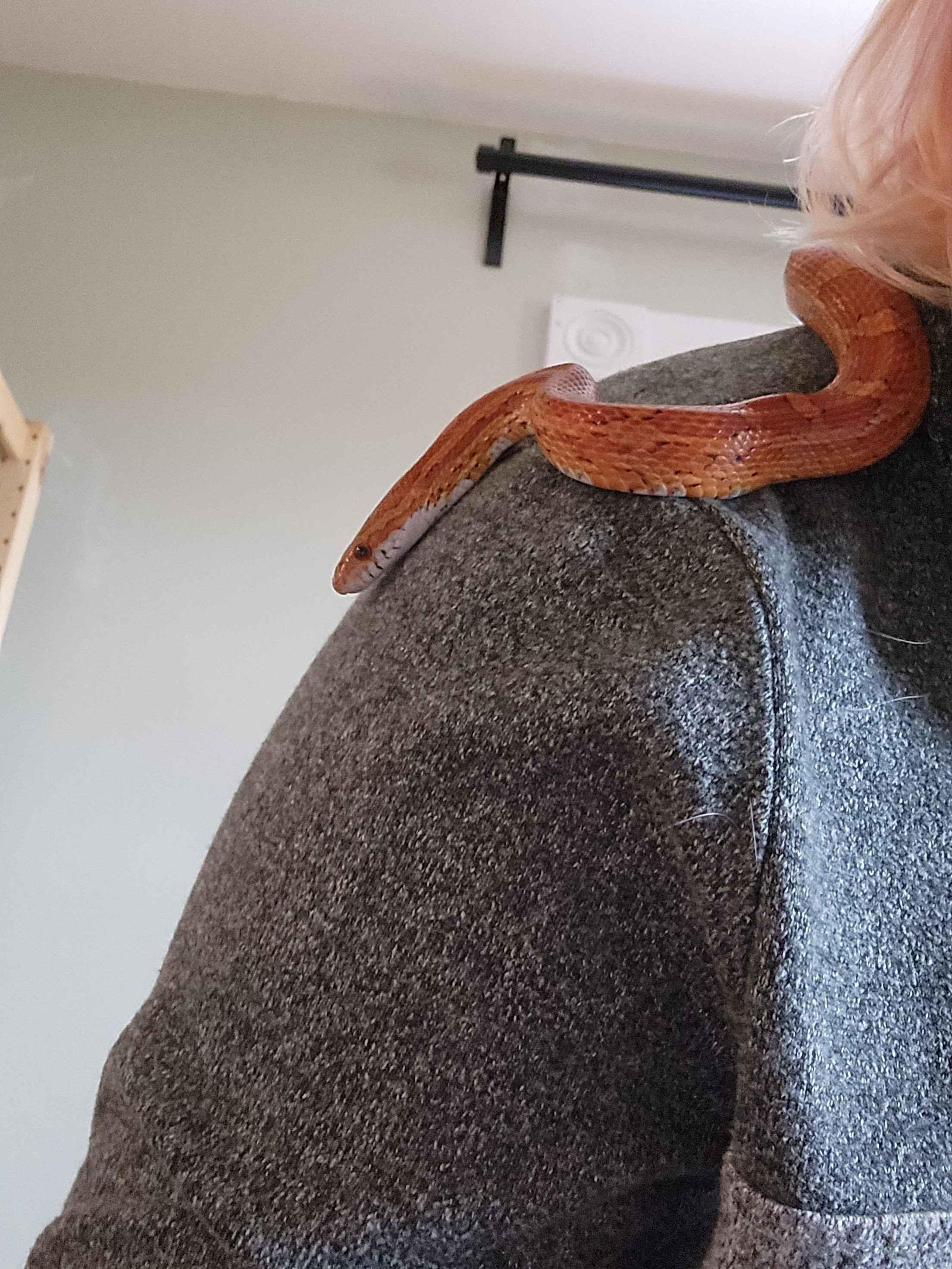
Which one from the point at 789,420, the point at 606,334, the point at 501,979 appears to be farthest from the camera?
the point at 606,334

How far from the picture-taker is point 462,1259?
0.42m

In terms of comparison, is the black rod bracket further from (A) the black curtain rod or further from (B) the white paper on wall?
(B) the white paper on wall

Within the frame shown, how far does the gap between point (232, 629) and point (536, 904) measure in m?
1.57

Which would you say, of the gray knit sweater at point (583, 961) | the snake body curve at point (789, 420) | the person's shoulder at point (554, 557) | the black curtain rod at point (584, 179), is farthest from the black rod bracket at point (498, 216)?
the gray knit sweater at point (583, 961)

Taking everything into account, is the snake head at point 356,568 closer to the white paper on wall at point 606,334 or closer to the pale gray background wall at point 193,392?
the pale gray background wall at point 193,392

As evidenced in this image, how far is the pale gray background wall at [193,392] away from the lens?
5.87ft

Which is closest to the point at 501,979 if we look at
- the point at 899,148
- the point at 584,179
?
the point at 899,148

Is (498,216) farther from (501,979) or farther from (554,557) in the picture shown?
(501,979)

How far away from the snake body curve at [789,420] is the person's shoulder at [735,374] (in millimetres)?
14

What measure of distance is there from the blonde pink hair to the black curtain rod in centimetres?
148

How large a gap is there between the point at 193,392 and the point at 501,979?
5.90 ft

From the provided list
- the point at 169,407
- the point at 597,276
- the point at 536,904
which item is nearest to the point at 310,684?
the point at 536,904

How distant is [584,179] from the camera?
1.99 meters

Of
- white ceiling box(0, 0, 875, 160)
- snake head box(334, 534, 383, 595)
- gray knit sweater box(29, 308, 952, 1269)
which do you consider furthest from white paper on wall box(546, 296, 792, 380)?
gray knit sweater box(29, 308, 952, 1269)
